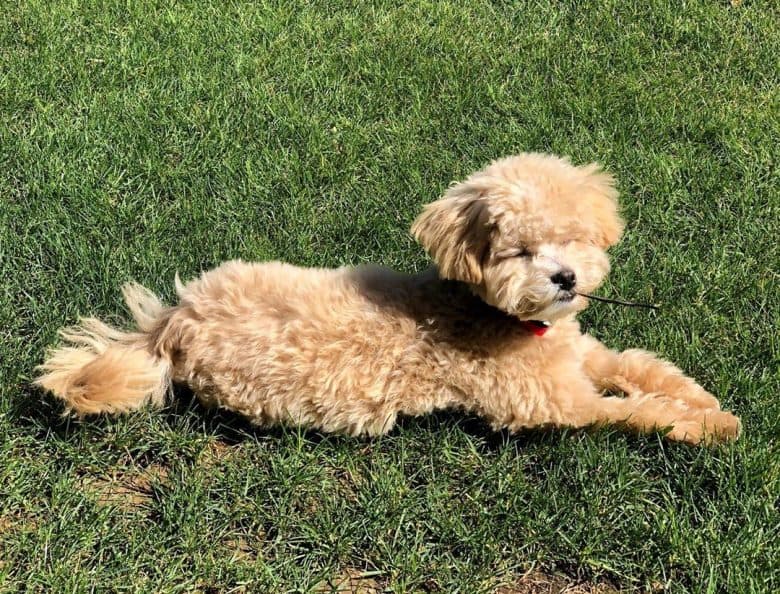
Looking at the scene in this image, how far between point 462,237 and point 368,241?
4.54 ft

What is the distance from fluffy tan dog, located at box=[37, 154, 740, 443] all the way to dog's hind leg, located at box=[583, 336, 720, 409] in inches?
0.4

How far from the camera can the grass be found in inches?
110

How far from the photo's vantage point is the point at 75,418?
10.4 ft

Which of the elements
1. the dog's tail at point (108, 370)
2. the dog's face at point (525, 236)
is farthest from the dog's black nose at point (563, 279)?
the dog's tail at point (108, 370)

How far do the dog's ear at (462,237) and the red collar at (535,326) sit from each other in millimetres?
344

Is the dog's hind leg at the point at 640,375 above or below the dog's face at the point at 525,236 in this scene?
below

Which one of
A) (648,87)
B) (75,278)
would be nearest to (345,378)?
(75,278)

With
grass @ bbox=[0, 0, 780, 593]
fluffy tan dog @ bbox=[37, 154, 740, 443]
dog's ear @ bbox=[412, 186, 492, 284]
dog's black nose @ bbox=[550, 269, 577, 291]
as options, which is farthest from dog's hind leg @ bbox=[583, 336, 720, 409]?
dog's ear @ bbox=[412, 186, 492, 284]

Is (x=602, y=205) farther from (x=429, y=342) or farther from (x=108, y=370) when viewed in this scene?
(x=108, y=370)

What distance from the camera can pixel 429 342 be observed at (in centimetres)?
303

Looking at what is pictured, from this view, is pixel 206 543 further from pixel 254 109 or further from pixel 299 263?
pixel 254 109

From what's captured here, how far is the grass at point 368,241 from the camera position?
2.80m

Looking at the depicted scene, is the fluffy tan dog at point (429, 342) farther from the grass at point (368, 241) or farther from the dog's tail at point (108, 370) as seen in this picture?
the grass at point (368, 241)

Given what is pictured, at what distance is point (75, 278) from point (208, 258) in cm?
71
